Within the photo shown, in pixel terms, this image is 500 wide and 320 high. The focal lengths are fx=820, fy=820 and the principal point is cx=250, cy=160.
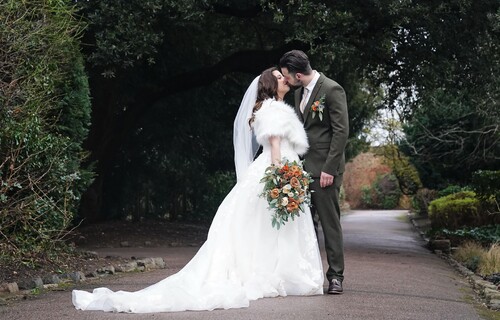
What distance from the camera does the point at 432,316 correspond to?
23.4ft

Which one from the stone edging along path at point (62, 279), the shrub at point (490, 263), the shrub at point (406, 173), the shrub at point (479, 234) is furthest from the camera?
the shrub at point (406, 173)

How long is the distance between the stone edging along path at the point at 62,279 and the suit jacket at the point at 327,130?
10.7 ft

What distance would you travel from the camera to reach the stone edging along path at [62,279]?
342 inches

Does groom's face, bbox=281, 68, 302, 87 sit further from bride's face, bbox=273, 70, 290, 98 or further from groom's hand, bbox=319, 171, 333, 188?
groom's hand, bbox=319, 171, 333, 188

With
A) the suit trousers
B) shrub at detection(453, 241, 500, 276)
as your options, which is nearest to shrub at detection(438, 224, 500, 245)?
shrub at detection(453, 241, 500, 276)

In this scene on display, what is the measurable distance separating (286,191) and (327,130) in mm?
936

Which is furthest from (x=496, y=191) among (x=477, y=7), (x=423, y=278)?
(x=423, y=278)

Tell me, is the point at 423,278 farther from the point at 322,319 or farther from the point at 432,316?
the point at 322,319

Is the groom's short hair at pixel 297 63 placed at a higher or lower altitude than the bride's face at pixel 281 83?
higher

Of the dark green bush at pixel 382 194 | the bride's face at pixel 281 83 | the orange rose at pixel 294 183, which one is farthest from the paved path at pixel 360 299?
the dark green bush at pixel 382 194

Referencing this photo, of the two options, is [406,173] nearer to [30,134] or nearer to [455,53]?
[455,53]

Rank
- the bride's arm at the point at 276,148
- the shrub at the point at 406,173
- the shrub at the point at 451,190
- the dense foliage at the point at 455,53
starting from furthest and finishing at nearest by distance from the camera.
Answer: the shrub at the point at 406,173 < the shrub at the point at 451,190 < the dense foliage at the point at 455,53 < the bride's arm at the point at 276,148

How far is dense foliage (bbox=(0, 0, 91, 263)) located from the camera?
919 centimetres

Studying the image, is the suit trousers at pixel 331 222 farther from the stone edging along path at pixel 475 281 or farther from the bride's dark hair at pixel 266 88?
the stone edging along path at pixel 475 281
